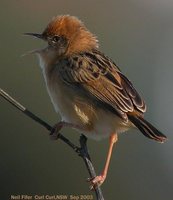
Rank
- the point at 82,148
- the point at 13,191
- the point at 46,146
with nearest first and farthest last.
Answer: the point at 82,148 → the point at 13,191 → the point at 46,146

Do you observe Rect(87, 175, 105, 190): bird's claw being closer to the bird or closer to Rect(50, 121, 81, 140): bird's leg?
the bird

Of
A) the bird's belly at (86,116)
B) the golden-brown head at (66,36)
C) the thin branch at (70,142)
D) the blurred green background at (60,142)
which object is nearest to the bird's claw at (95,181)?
the thin branch at (70,142)

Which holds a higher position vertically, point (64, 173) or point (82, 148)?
point (82, 148)

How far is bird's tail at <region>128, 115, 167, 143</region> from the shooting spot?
6.52 meters

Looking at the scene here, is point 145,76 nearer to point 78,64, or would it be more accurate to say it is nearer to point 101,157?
point 101,157

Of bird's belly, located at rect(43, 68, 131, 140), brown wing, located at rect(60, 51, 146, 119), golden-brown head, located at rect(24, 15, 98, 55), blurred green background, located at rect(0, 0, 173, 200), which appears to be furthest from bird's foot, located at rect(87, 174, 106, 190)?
blurred green background, located at rect(0, 0, 173, 200)

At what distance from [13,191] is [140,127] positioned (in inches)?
139

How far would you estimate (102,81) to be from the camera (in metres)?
6.95

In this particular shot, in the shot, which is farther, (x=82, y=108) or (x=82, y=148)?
(x=82, y=108)

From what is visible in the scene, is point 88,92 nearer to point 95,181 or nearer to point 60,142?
point 95,181

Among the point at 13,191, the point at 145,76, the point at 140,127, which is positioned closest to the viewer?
the point at 140,127

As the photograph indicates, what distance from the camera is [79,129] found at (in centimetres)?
682

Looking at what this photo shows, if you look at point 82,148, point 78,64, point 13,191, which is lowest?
point 13,191

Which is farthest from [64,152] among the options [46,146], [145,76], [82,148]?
[82,148]
